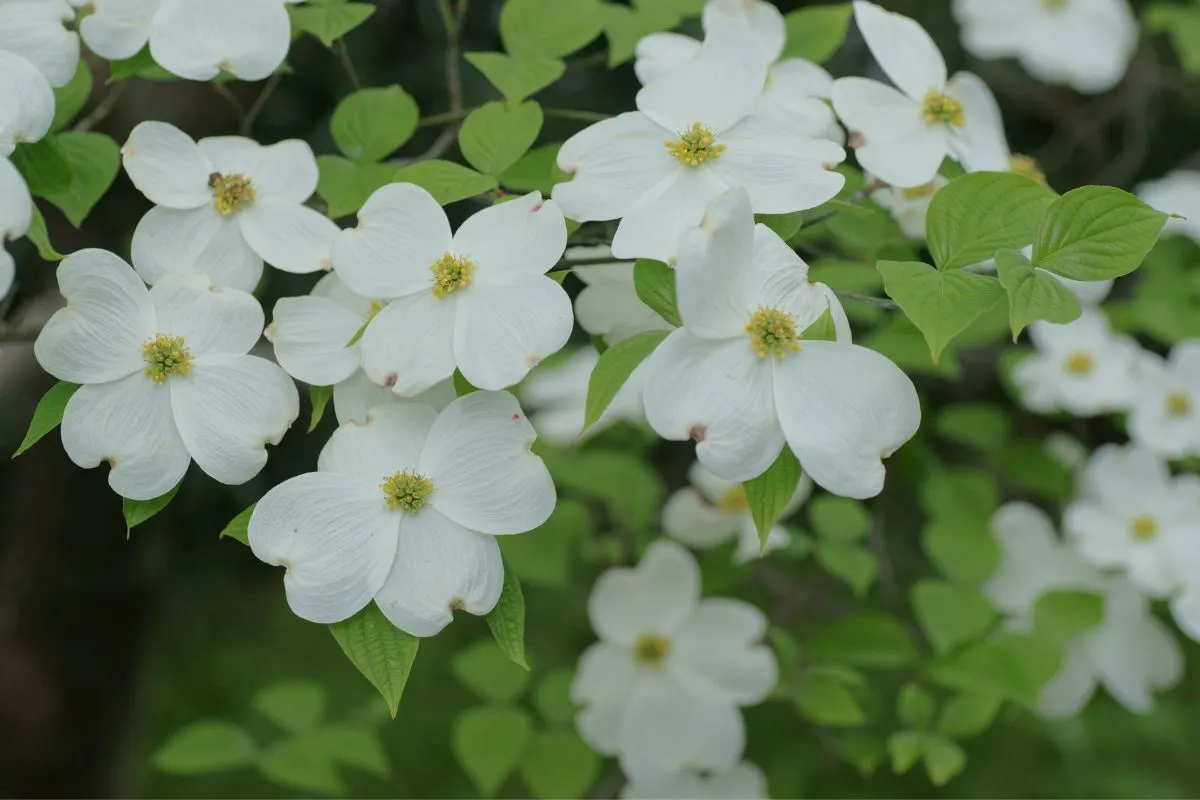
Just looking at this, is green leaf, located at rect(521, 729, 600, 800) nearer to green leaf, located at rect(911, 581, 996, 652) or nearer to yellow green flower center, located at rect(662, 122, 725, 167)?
green leaf, located at rect(911, 581, 996, 652)

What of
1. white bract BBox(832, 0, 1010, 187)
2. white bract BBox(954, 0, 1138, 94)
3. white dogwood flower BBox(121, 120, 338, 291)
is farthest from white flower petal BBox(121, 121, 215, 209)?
white bract BBox(954, 0, 1138, 94)

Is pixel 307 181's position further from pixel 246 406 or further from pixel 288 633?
pixel 288 633

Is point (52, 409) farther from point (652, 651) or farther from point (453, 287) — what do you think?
point (652, 651)

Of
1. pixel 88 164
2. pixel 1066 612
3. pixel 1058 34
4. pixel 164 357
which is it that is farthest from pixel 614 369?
pixel 1058 34

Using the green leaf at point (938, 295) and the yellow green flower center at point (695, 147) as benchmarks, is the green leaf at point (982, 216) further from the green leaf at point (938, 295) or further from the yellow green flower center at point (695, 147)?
the yellow green flower center at point (695, 147)

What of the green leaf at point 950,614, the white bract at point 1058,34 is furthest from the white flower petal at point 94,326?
the white bract at point 1058,34

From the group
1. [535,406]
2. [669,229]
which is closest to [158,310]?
[669,229]

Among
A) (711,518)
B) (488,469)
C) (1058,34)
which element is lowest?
(711,518)
